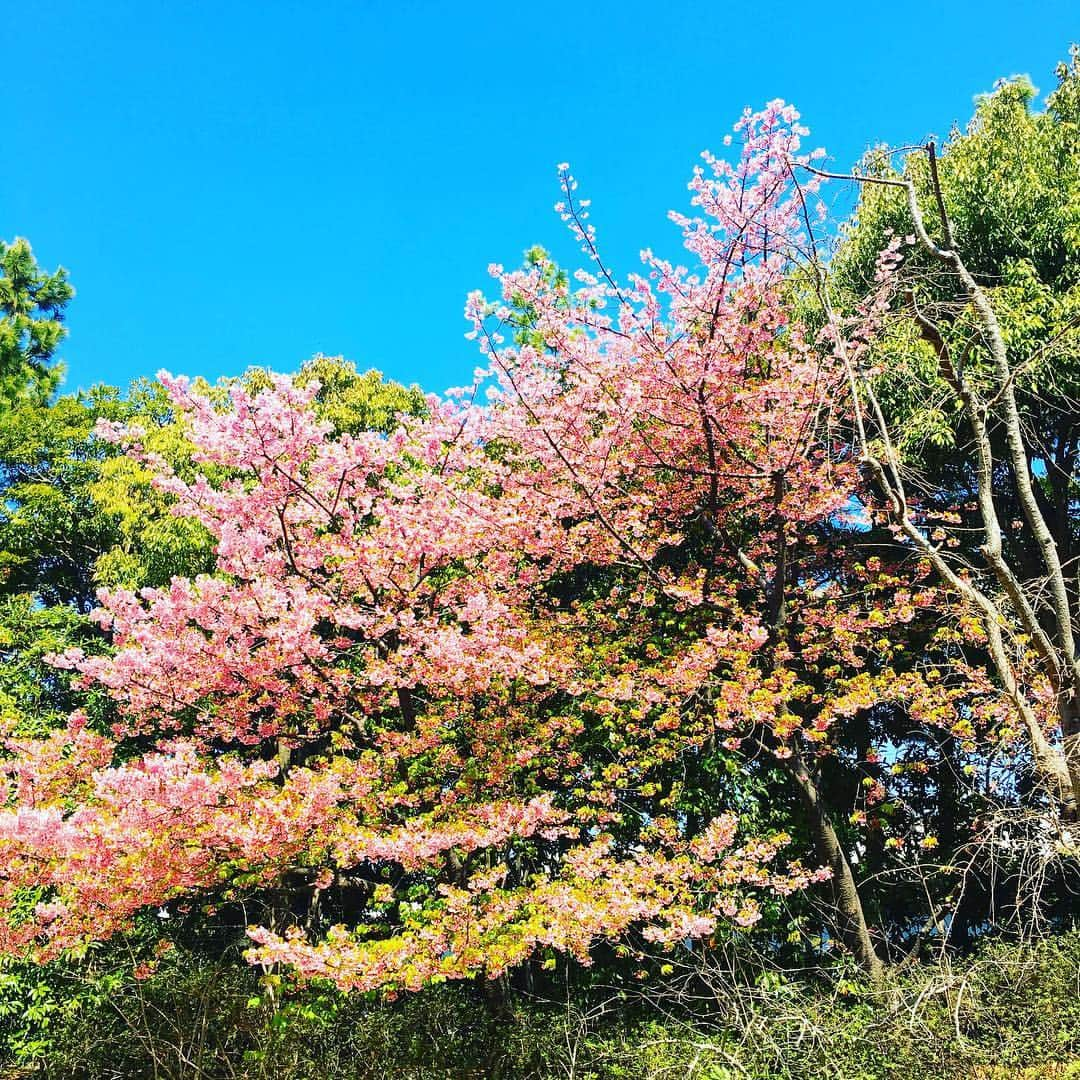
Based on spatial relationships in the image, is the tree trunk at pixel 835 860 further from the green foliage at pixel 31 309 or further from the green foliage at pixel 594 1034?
the green foliage at pixel 31 309

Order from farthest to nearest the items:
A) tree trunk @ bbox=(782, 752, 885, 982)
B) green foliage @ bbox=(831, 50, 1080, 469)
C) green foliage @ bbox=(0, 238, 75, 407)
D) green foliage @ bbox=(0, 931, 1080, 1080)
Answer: green foliage @ bbox=(0, 238, 75, 407) < green foliage @ bbox=(831, 50, 1080, 469) < tree trunk @ bbox=(782, 752, 885, 982) < green foliage @ bbox=(0, 931, 1080, 1080)

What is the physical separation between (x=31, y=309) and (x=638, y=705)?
52.7 feet

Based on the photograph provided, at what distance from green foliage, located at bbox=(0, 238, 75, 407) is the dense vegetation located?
1026 centimetres

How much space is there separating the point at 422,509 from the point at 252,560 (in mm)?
1379

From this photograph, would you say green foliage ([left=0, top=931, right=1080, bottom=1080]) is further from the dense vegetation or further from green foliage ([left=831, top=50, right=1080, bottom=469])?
green foliage ([left=831, top=50, right=1080, bottom=469])

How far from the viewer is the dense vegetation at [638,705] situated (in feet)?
15.7

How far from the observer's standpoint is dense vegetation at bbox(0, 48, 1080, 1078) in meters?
4.79

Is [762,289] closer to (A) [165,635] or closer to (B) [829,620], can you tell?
(B) [829,620]

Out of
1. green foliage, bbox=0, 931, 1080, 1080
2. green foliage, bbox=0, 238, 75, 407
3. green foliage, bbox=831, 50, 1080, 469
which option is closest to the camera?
green foliage, bbox=0, 931, 1080, 1080

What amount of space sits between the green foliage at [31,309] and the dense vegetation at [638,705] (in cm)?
1026

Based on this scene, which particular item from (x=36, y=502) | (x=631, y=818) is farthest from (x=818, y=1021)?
(x=36, y=502)

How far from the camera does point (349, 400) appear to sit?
11.1m

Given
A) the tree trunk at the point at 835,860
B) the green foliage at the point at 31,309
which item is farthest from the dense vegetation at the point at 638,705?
the green foliage at the point at 31,309

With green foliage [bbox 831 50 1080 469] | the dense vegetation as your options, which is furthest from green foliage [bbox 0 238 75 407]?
green foliage [bbox 831 50 1080 469]
